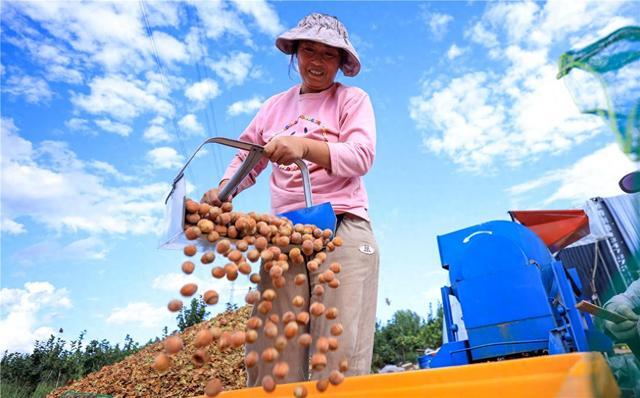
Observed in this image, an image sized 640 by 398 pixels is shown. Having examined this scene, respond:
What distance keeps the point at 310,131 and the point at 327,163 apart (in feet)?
0.86

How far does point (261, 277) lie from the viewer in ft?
5.32

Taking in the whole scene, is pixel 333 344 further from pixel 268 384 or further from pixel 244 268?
pixel 244 268

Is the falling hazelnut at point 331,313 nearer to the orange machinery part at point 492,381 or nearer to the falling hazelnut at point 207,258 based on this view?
the orange machinery part at point 492,381

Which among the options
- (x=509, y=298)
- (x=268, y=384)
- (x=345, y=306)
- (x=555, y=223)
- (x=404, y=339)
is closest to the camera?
(x=268, y=384)

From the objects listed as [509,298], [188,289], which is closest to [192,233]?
[188,289]

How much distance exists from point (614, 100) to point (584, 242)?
1233 cm

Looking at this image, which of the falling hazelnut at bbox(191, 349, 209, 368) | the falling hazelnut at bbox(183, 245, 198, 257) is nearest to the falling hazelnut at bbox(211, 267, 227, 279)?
the falling hazelnut at bbox(183, 245, 198, 257)

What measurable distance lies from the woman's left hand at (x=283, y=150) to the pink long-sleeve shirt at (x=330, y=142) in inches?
6.0

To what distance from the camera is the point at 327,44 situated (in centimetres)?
184

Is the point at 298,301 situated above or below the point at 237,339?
above

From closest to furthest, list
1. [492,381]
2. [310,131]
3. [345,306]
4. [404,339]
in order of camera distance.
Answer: [492,381]
[345,306]
[310,131]
[404,339]

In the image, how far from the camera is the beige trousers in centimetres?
157

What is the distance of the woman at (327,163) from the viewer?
1.59m

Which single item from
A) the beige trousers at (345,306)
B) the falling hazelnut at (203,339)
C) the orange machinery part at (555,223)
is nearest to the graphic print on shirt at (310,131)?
the beige trousers at (345,306)
